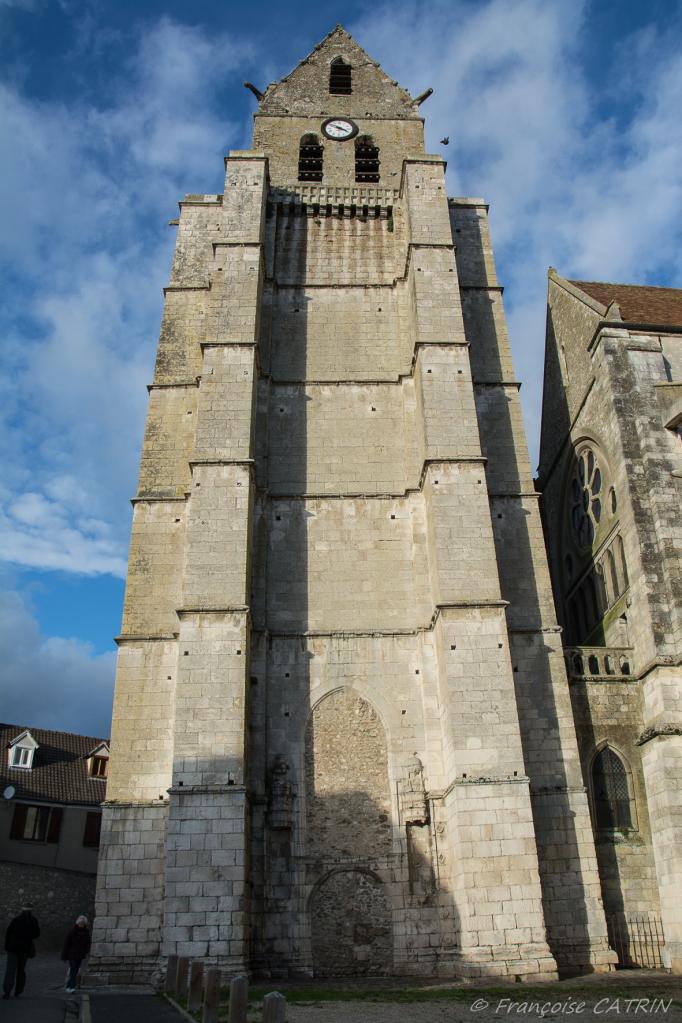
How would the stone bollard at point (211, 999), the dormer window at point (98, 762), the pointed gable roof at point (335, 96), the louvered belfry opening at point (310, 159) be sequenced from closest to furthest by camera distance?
the stone bollard at point (211, 999), the louvered belfry opening at point (310, 159), the pointed gable roof at point (335, 96), the dormer window at point (98, 762)

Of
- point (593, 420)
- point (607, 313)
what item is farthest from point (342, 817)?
point (607, 313)

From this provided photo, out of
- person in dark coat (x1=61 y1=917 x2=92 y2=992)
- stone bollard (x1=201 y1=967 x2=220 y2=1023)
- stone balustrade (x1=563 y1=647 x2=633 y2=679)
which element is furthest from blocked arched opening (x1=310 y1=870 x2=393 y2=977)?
stone bollard (x1=201 y1=967 x2=220 y2=1023)

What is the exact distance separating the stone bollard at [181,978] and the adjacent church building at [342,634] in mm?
1427

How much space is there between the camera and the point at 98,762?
79.4 feet

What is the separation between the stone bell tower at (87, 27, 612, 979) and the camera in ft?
38.0

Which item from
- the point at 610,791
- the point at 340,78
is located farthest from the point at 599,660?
the point at 340,78

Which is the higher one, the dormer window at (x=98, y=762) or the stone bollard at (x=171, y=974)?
the dormer window at (x=98, y=762)

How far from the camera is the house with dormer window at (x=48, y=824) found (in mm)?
20375

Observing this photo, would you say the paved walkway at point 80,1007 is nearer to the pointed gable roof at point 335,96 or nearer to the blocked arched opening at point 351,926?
the blocked arched opening at point 351,926

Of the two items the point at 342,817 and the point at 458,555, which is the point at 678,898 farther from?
the point at 458,555

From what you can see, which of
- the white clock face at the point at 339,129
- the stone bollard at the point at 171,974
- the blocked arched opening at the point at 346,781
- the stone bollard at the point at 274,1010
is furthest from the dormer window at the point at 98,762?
the stone bollard at the point at 274,1010

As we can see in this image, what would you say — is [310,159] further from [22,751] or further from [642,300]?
[22,751]

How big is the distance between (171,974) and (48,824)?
13.8m

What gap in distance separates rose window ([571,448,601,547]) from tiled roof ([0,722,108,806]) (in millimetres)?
15045
